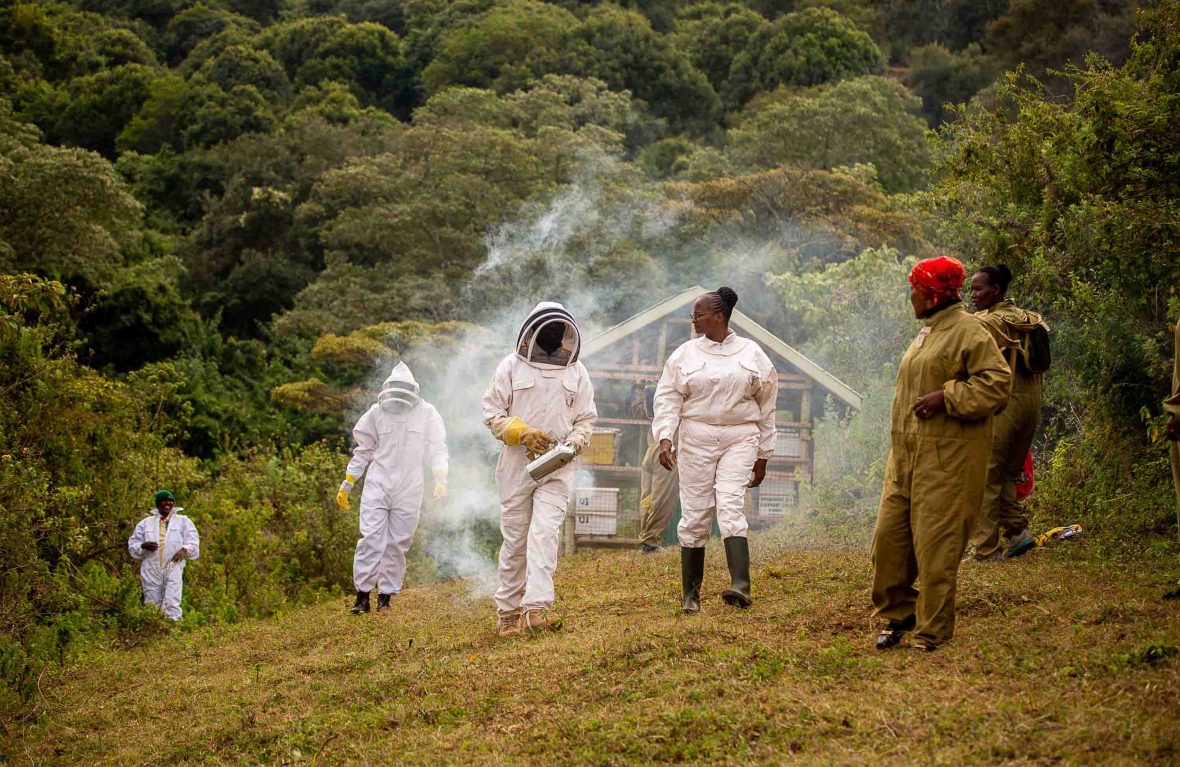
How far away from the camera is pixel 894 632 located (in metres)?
7.09

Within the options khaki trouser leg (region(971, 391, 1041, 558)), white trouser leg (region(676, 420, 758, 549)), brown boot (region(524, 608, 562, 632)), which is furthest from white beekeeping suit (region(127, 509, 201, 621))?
khaki trouser leg (region(971, 391, 1041, 558))

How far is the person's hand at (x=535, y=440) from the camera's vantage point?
8.73 m

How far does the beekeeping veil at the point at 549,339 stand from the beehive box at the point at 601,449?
34.4 ft

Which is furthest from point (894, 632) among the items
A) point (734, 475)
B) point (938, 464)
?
point (734, 475)

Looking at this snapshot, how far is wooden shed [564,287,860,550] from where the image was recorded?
19.0m

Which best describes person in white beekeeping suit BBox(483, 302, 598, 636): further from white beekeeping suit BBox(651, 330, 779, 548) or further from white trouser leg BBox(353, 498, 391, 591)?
white trouser leg BBox(353, 498, 391, 591)

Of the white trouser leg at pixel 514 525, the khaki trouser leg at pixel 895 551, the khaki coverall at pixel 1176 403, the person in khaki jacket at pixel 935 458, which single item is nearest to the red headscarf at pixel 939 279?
the person in khaki jacket at pixel 935 458

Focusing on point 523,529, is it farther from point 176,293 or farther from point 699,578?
point 176,293

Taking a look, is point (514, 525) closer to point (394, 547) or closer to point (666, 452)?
point (666, 452)

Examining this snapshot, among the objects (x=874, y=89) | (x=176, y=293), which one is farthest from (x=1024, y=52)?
(x=176, y=293)

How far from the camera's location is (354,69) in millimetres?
55562

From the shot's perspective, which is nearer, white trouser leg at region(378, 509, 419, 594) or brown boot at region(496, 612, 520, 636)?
brown boot at region(496, 612, 520, 636)

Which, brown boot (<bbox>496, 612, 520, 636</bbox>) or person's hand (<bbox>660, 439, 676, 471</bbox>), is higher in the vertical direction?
person's hand (<bbox>660, 439, 676, 471</bbox>)

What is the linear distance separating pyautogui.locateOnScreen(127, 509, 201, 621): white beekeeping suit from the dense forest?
12.2 inches
